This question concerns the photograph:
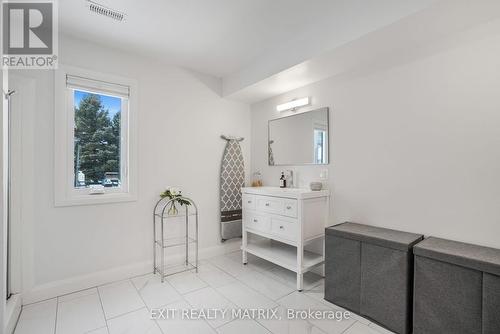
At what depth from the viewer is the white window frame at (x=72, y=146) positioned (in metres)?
2.28

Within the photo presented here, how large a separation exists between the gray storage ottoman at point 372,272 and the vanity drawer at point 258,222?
0.76 m

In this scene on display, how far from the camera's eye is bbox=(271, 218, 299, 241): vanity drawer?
246cm

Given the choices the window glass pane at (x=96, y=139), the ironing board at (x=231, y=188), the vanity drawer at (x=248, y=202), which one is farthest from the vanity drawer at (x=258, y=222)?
the window glass pane at (x=96, y=139)

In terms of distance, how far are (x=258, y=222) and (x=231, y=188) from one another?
0.78 meters

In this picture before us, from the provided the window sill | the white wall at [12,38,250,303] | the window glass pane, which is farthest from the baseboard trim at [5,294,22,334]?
the window glass pane

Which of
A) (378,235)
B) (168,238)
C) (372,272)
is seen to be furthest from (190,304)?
(378,235)

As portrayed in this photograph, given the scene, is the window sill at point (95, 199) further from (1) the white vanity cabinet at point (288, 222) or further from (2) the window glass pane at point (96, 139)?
(1) the white vanity cabinet at point (288, 222)

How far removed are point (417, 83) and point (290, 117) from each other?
1410 mm

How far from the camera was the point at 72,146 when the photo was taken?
2.37m

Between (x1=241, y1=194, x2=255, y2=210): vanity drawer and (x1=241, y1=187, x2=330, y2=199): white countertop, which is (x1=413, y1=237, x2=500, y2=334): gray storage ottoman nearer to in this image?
(x1=241, y1=187, x2=330, y2=199): white countertop

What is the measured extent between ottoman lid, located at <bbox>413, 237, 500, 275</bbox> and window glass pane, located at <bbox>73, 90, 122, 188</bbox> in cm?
291

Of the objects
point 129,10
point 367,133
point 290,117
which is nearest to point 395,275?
point 367,133

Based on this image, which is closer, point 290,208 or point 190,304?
point 190,304

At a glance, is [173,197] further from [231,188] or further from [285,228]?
[285,228]
